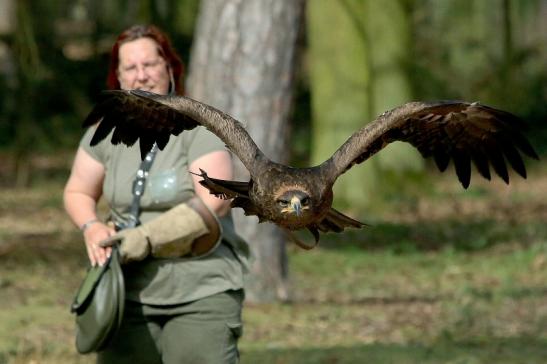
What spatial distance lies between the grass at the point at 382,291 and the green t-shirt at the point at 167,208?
2.45 m

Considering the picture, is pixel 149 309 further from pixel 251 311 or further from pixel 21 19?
pixel 21 19

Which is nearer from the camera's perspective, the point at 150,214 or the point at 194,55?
the point at 150,214

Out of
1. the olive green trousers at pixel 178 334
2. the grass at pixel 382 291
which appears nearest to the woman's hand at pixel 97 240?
the olive green trousers at pixel 178 334

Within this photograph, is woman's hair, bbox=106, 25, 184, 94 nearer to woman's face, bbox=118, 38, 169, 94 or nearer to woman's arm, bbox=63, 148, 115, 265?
woman's face, bbox=118, 38, 169, 94

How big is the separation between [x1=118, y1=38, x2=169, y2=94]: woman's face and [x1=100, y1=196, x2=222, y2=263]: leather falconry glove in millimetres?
596

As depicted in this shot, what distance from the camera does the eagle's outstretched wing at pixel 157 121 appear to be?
558 centimetres

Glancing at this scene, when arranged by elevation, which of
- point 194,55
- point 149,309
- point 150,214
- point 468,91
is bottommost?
point 149,309

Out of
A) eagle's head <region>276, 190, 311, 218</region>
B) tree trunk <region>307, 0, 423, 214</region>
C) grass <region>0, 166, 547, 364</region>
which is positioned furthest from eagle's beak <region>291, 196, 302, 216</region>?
tree trunk <region>307, 0, 423, 214</region>

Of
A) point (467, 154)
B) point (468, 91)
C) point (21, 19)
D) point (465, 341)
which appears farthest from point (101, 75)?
point (467, 154)

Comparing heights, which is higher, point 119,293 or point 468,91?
point 468,91

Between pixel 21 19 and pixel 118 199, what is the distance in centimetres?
1040

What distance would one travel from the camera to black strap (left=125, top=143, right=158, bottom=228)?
5.86 meters

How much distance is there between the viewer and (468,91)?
79.7 feet

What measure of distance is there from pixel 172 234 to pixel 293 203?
0.64 m
